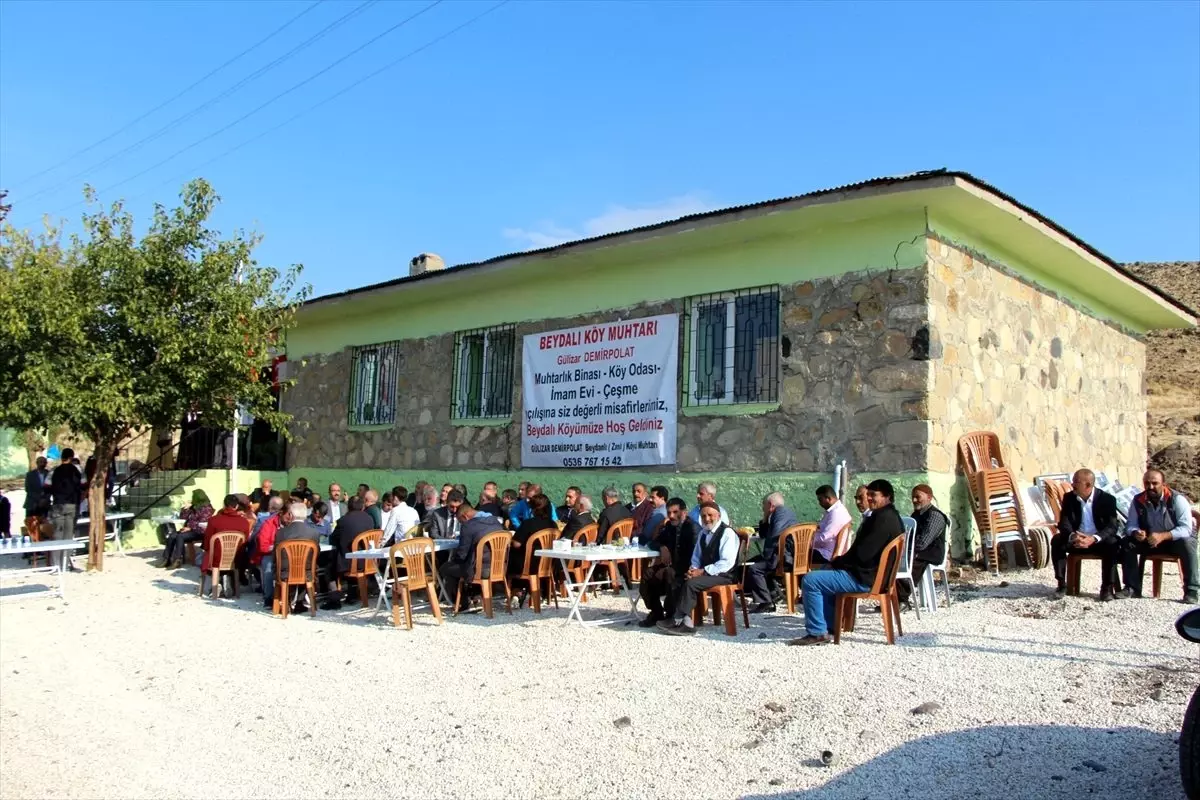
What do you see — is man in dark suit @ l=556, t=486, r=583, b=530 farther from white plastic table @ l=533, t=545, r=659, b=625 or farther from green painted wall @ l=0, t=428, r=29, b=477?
green painted wall @ l=0, t=428, r=29, b=477

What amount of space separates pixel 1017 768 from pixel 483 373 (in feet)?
36.3

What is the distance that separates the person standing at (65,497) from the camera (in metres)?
13.6

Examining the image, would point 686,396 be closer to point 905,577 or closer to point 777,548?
point 777,548

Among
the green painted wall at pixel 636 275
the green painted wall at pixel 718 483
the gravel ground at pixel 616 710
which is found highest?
the green painted wall at pixel 636 275

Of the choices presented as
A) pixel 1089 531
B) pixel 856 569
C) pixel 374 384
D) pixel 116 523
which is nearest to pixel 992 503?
pixel 1089 531

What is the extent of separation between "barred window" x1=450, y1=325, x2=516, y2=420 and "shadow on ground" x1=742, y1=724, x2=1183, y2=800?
9.89 m

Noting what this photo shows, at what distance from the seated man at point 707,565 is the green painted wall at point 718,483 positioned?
2790mm

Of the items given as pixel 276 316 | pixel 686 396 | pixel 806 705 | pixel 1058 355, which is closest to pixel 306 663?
pixel 806 705

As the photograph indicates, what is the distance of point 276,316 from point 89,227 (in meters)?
2.66

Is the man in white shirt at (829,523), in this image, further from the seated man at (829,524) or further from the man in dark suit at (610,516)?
the man in dark suit at (610,516)

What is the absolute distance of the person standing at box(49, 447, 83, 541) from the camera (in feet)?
44.8

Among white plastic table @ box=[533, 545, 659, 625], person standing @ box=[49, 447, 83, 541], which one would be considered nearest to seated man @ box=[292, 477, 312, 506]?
person standing @ box=[49, 447, 83, 541]

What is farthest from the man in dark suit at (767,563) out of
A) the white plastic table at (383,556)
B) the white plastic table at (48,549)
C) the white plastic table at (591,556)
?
the white plastic table at (48,549)

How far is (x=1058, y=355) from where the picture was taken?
1270 centimetres
